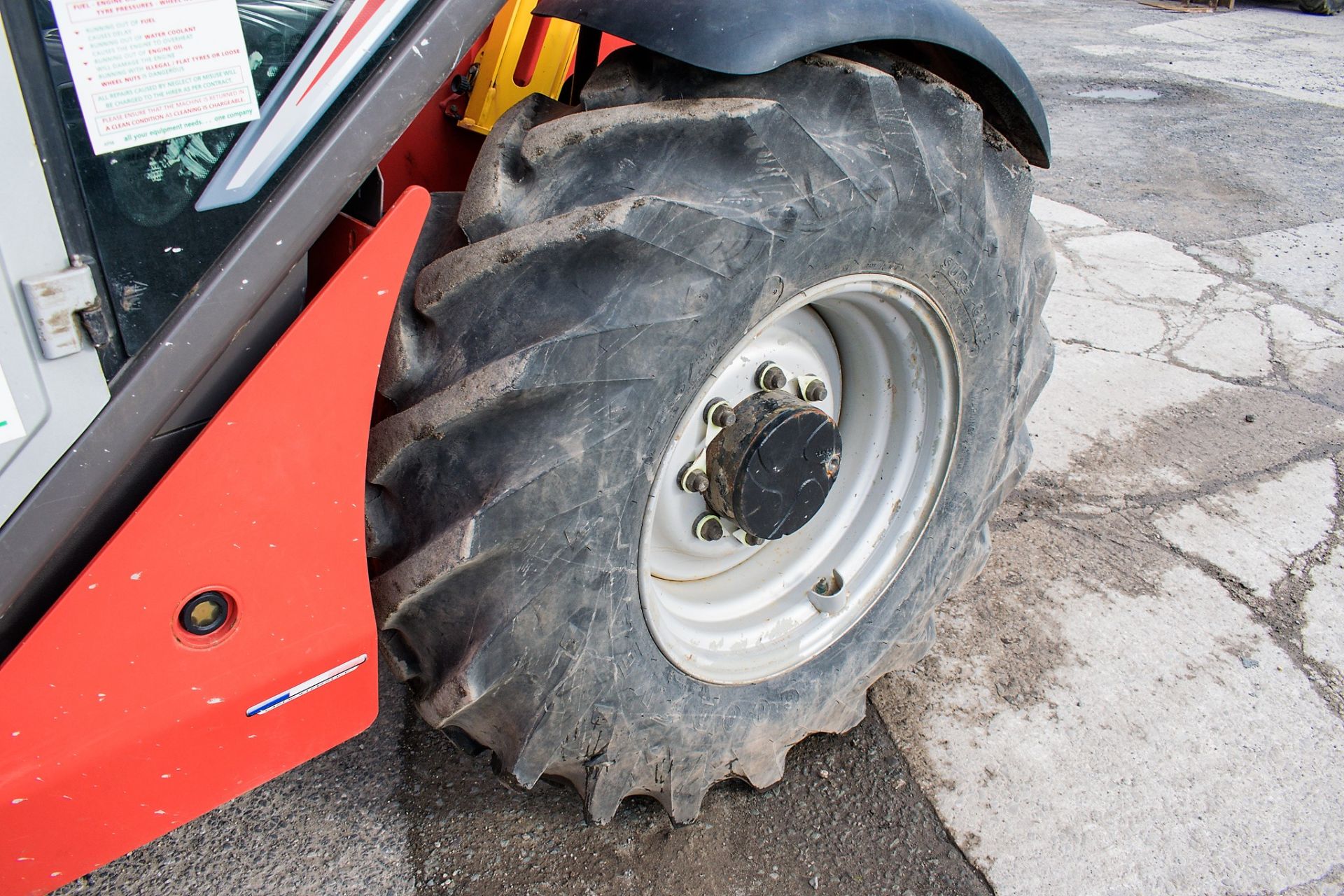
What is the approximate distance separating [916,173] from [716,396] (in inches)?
17.6

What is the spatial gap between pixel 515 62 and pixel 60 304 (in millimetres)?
1057

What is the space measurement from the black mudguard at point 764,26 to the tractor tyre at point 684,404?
0.06 m

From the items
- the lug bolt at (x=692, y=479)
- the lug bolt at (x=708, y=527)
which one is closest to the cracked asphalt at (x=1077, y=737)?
the lug bolt at (x=708, y=527)

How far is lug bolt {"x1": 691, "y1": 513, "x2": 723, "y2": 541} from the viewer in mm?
1649

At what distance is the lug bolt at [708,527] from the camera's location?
5.41 feet

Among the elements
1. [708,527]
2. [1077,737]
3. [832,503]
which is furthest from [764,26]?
[1077,737]

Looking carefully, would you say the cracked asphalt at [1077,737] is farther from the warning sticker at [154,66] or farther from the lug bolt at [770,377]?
the warning sticker at [154,66]

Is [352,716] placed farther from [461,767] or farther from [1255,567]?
[1255,567]

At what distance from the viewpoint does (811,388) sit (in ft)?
5.58

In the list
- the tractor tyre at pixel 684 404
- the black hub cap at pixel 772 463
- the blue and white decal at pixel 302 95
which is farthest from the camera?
the black hub cap at pixel 772 463

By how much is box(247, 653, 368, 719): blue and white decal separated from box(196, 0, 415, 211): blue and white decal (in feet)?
1.97

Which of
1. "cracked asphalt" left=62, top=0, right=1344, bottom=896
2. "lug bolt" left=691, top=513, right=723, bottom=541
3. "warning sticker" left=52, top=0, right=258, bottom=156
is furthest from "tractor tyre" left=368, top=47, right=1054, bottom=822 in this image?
"warning sticker" left=52, top=0, right=258, bottom=156

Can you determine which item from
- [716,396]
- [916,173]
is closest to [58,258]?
[716,396]

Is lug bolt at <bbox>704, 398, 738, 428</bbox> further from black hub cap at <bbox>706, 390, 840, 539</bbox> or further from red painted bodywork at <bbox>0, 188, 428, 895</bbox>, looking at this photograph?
red painted bodywork at <bbox>0, 188, 428, 895</bbox>
